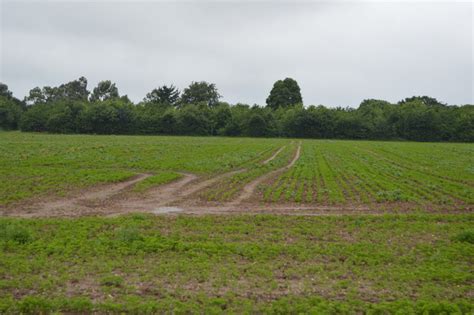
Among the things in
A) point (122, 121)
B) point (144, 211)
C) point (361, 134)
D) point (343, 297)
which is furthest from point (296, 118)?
point (343, 297)

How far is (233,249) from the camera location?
10227mm

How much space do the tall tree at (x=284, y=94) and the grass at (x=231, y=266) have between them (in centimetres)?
12519

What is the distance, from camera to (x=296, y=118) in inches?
4218

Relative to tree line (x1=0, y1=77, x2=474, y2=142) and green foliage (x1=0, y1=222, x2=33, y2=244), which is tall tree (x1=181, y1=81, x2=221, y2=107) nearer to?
tree line (x1=0, y1=77, x2=474, y2=142)

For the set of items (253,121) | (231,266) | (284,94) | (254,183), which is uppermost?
(284,94)

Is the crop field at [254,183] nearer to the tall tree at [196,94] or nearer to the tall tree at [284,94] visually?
the tall tree at [284,94]

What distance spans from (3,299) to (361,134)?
106558 millimetres

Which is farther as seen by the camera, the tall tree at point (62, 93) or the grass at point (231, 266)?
the tall tree at point (62, 93)

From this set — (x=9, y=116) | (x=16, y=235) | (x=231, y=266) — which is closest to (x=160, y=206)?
(x=16, y=235)

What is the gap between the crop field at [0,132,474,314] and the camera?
7.32 metres

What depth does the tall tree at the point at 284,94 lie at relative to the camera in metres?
136

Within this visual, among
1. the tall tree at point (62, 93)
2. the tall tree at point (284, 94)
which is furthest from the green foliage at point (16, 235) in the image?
the tall tree at point (62, 93)

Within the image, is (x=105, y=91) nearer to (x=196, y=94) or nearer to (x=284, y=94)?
(x=196, y=94)

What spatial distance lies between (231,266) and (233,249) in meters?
1.17
